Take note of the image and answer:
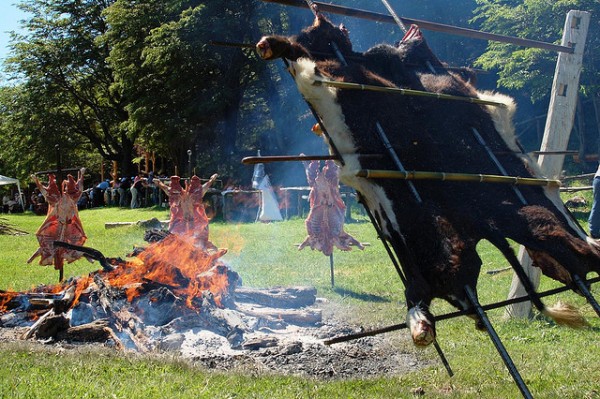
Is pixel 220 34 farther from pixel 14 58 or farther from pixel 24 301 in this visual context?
pixel 14 58

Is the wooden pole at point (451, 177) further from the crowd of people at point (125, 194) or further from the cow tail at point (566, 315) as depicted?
the crowd of people at point (125, 194)

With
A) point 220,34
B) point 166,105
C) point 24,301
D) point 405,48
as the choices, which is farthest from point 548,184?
point 166,105

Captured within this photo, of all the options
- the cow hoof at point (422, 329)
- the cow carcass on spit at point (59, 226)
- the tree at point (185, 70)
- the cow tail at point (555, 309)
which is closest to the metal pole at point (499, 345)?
Answer: the cow hoof at point (422, 329)

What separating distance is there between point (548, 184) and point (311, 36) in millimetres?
2043

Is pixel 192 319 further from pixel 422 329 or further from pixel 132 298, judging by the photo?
pixel 422 329

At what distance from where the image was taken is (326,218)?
11.8 m

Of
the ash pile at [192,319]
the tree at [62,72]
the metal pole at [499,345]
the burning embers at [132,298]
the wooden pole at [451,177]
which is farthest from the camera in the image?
the tree at [62,72]

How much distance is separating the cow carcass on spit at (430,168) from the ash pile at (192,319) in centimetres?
259

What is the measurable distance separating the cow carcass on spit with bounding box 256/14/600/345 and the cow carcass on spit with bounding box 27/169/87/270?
26.0ft

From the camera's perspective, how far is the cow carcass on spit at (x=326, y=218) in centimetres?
1170

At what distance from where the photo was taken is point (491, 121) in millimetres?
5152

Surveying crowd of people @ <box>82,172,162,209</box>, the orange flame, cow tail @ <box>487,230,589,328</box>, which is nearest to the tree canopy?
crowd of people @ <box>82,172,162,209</box>

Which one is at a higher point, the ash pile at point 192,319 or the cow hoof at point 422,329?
the cow hoof at point 422,329

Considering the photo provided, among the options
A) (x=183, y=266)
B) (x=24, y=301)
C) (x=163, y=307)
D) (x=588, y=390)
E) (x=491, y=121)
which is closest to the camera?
(x=491, y=121)
